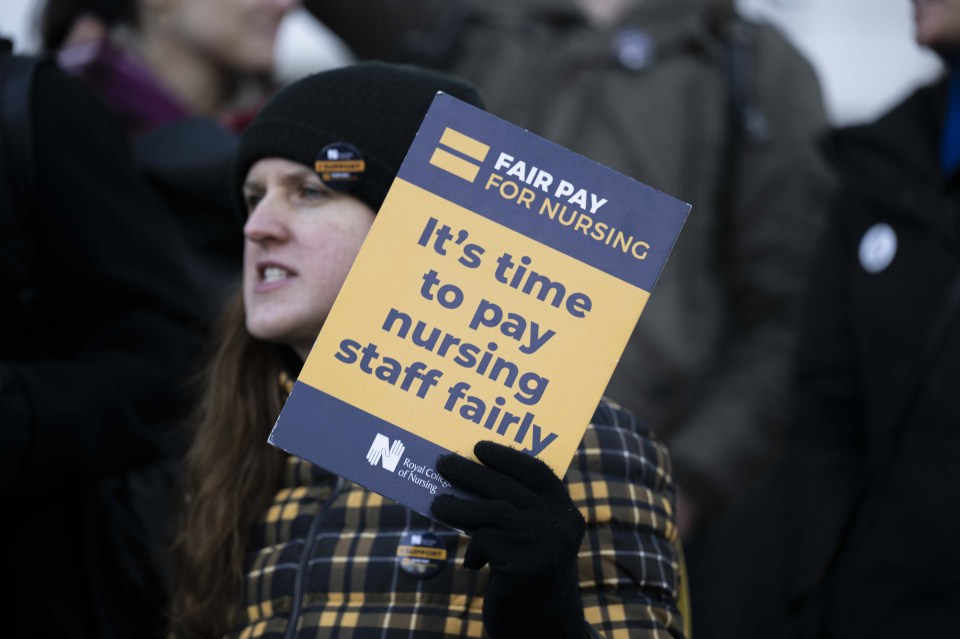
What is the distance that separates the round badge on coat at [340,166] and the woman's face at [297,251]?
27mm

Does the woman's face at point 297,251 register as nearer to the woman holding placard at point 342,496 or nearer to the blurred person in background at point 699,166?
the woman holding placard at point 342,496

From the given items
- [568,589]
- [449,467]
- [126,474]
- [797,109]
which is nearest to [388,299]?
[449,467]

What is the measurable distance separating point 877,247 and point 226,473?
176 cm

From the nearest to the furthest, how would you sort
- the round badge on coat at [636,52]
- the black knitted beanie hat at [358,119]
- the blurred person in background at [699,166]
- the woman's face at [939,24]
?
the black knitted beanie hat at [358,119] → the woman's face at [939,24] → the blurred person in background at [699,166] → the round badge on coat at [636,52]

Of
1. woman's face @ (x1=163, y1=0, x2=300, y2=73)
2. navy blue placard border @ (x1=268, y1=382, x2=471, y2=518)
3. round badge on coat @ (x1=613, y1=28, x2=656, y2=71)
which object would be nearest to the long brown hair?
navy blue placard border @ (x1=268, y1=382, x2=471, y2=518)

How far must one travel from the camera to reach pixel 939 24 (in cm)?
325

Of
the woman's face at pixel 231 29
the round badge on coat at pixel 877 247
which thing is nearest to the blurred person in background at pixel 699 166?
the round badge on coat at pixel 877 247

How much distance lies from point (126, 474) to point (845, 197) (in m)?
1.93

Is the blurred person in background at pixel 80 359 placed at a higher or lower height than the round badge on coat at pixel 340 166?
lower

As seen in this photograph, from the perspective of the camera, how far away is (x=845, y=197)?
140 inches

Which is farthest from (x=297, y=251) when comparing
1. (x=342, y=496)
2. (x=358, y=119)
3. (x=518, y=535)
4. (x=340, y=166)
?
(x=518, y=535)

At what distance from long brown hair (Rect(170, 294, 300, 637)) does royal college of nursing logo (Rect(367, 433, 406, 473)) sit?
592 mm

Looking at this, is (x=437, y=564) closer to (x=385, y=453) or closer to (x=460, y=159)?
(x=385, y=453)

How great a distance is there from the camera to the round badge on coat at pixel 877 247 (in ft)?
11.0
